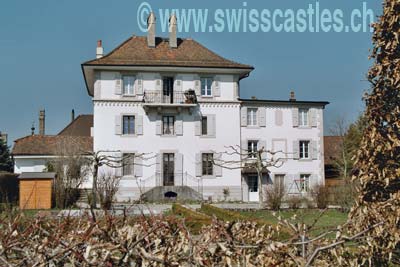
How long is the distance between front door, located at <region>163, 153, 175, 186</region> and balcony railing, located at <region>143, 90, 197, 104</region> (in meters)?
3.72

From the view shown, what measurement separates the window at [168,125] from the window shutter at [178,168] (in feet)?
5.56

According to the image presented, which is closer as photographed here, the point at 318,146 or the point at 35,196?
the point at 35,196

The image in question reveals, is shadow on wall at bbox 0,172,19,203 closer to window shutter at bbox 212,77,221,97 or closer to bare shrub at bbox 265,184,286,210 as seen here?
window shutter at bbox 212,77,221,97

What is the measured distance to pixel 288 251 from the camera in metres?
3.22

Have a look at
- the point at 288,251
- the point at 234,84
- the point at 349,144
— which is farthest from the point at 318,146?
the point at 288,251

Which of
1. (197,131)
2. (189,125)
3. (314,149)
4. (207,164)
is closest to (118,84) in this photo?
(189,125)

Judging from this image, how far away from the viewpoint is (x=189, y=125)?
108 feet

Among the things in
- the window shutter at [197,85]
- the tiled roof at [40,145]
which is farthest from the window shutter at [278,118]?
the tiled roof at [40,145]

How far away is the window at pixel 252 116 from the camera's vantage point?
33.6 metres

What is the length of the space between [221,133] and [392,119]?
26.4 meters

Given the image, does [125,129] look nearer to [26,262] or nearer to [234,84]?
[234,84]

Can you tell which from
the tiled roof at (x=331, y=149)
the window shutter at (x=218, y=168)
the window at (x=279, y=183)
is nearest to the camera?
the window at (x=279, y=183)

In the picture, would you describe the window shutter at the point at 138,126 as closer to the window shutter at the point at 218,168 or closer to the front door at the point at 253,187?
the window shutter at the point at 218,168

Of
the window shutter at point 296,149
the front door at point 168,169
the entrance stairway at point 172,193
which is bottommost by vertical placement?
the entrance stairway at point 172,193
